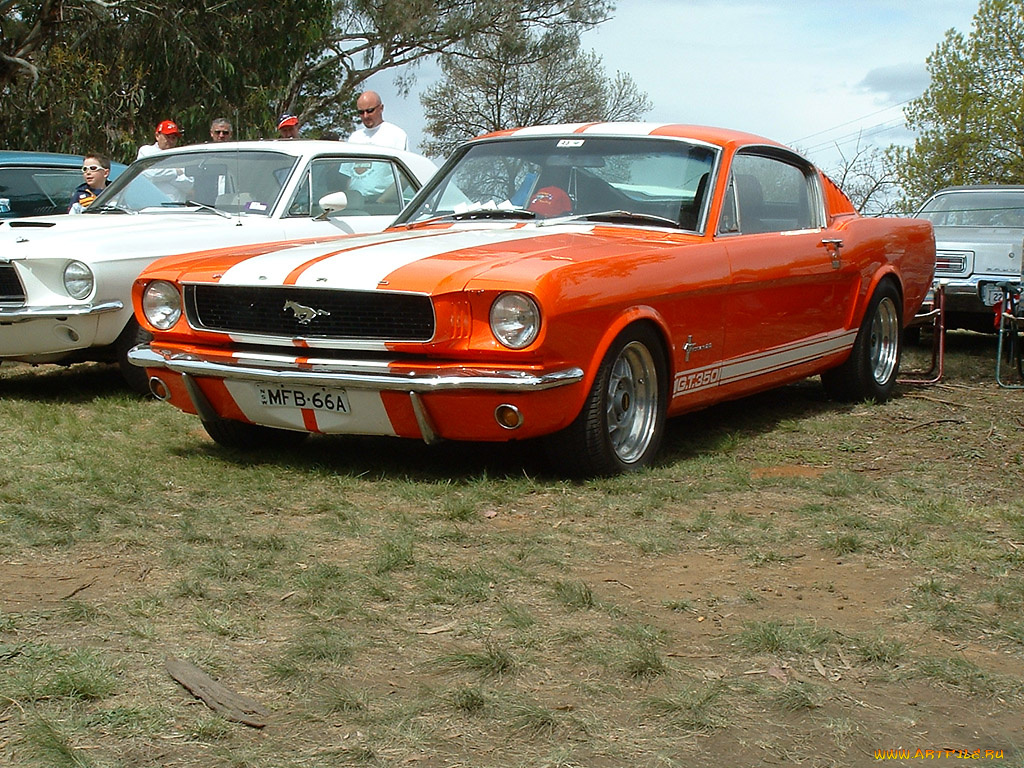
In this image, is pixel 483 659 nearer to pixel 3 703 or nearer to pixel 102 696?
pixel 102 696

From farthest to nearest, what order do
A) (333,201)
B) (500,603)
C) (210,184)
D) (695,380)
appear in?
1. (210,184)
2. (333,201)
3. (695,380)
4. (500,603)

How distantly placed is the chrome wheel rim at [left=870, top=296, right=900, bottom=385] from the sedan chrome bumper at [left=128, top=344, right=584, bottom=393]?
3295mm

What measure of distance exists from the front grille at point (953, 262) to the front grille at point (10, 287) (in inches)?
289

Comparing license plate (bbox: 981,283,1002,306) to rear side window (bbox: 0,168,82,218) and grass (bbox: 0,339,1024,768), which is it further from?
rear side window (bbox: 0,168,82,218)

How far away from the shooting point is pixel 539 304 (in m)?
4.90

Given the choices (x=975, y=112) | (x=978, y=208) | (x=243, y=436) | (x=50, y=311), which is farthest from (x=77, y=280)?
(x=975, y=112)

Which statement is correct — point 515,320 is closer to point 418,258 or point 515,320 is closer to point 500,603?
point 418,258

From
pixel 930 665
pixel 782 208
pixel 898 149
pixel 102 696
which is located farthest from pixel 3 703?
pixel 898 149

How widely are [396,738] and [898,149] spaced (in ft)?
108

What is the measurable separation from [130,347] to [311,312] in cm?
252

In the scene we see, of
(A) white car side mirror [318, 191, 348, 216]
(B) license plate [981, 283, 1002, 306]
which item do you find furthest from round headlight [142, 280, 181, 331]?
(B) license plate [981, 283, 1002, 306]

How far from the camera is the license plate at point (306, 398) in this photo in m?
5.26

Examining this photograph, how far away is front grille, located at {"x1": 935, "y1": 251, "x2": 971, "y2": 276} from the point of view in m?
11.2

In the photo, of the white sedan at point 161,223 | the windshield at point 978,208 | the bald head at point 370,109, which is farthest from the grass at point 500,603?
the windshield at point 978,208
